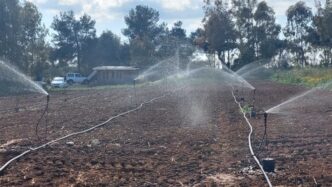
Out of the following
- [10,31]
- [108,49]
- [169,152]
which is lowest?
[169,152]

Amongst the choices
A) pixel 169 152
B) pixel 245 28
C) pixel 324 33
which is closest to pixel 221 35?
pixel 245 28

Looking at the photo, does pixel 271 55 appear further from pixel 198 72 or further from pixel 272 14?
pixel 198 72

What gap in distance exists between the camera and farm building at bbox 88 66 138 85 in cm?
6153

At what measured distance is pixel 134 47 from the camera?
6419cm

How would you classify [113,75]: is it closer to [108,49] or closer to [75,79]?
[75,79]

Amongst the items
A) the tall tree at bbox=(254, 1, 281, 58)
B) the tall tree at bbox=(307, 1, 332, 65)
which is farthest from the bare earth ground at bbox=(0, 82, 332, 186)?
the tall tree at bbox=(254, 1, 281, 58)

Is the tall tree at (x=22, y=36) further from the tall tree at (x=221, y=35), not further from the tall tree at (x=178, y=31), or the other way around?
the tall tree at (x=178, y=31)

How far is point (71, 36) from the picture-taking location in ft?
246

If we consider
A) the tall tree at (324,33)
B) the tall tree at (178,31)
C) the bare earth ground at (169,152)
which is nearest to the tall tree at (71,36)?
the tall tree at (178,31)

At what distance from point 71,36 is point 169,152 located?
67.0 m

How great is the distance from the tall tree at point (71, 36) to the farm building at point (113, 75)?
496 inches

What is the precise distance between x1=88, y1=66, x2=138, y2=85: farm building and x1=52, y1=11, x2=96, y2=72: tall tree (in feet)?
41.3

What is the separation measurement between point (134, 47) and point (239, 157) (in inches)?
2182

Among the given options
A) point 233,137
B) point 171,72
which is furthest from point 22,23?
point 233,137
